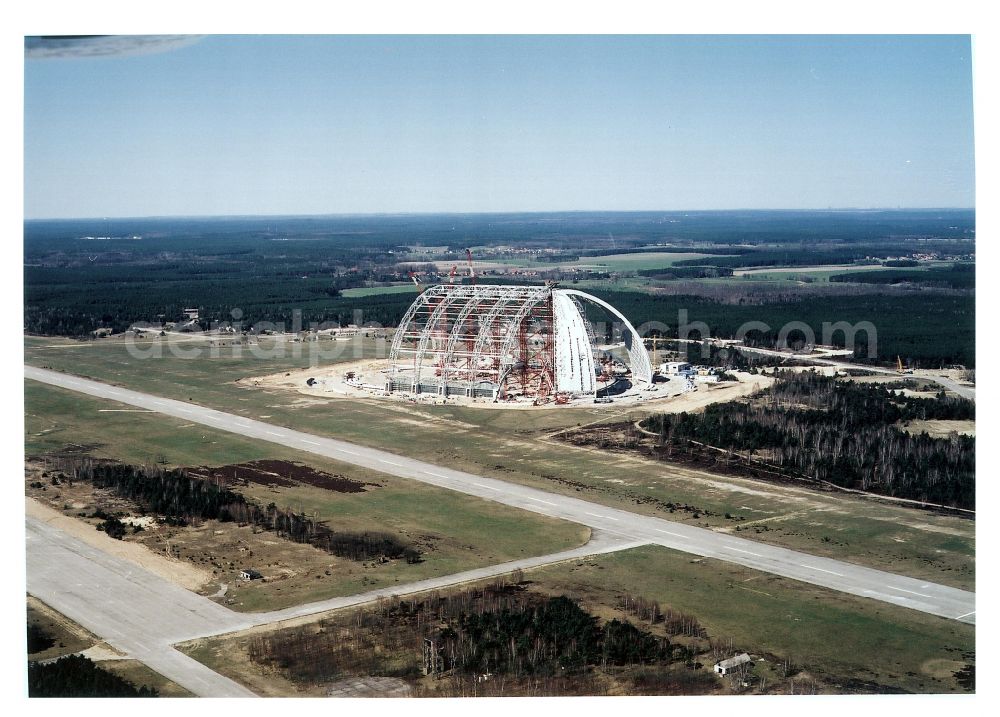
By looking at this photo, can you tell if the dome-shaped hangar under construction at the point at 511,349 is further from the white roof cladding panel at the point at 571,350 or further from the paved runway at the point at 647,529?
the paved runway at the point at 647,529

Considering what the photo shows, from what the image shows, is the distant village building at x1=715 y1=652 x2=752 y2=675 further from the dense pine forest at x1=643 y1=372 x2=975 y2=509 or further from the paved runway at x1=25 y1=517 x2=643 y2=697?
the dense pine forest at x1=643 y1=372 x2=975 y2=509

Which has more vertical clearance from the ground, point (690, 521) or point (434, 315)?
point (434, 315)

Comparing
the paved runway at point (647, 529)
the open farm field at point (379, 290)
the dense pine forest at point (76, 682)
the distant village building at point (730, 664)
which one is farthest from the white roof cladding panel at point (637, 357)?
the open farm field at point (379, 290)

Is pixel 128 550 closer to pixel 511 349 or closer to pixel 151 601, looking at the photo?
pixel 151 601

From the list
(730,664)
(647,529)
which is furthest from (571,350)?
(730,664)
